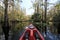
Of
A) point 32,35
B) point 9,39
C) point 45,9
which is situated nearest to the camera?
point 32,35

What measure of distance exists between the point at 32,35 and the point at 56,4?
1122 millimetres

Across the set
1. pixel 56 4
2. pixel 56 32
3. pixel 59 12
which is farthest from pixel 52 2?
pixel 56 32

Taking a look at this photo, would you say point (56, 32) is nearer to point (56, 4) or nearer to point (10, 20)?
point (56, 4)

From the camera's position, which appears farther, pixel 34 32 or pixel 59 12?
pixel 59 12

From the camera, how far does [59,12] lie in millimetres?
3133

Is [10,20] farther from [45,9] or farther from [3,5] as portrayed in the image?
[45,9]

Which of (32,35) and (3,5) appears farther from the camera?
(3,5)

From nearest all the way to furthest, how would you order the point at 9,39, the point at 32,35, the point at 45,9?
the point at 32,35
the point at 9,39
the point at 45,9

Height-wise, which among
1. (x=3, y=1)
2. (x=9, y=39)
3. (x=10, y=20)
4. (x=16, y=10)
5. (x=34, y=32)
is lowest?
(x=9, y=39)

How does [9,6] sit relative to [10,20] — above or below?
above

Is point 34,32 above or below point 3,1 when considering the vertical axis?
below

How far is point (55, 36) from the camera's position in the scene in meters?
3.06

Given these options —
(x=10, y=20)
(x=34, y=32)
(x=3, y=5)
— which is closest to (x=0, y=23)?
(x=10, y=20)

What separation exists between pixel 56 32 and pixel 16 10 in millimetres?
1000
